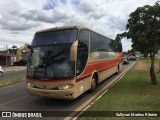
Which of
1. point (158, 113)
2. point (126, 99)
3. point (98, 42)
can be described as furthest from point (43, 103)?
point (98, 42)

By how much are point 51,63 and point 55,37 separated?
4.25ft

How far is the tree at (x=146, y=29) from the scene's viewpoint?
13.4 m

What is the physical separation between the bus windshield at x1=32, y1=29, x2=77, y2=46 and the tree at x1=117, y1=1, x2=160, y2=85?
13.6ft

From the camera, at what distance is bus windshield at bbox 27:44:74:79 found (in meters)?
10.1

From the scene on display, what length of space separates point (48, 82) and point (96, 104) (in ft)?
6.93

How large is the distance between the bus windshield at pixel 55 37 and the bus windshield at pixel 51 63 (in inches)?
11.4

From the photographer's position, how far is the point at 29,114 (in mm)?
9203

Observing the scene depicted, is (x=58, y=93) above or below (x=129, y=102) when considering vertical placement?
above

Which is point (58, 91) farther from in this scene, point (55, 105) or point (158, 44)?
point (158, 44)

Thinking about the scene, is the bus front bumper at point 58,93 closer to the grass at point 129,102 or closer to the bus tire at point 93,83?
the grass at point 129,102

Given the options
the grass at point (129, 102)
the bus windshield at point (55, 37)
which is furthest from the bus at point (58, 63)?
the grass at point (129, 102)

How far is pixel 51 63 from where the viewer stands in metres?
10.2

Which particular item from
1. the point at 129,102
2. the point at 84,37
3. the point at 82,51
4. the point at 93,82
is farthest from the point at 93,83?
the point at 129,102

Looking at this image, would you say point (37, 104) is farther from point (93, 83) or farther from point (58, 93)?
point (93, 83)
